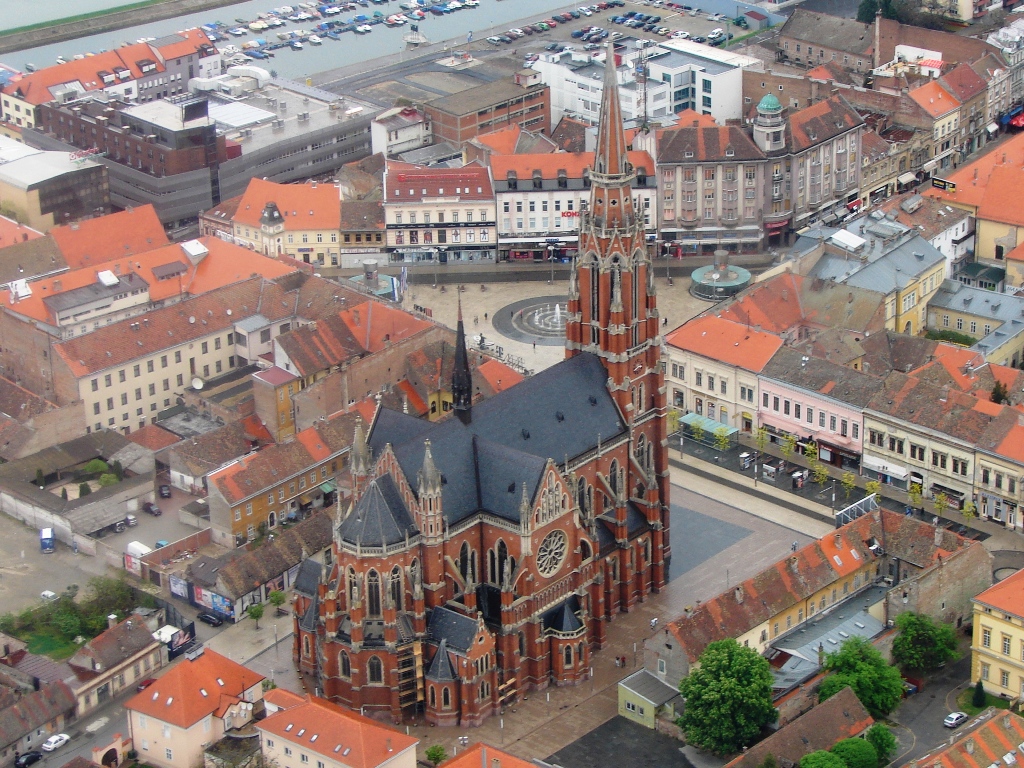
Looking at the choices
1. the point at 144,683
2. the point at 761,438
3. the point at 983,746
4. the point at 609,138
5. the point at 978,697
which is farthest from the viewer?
the point at 761,438

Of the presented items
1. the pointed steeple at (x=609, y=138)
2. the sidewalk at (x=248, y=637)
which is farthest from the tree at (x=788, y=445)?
the sidewalk at (x=248, y=637)

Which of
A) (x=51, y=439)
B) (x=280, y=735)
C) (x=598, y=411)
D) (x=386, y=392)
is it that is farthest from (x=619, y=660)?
(x=51, y=439)

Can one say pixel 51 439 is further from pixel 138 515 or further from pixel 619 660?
pixel 619 660

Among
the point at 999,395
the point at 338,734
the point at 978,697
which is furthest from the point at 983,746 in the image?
the point at 999,395

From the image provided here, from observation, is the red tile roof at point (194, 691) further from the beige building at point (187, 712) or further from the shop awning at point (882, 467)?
the shop awning at point (882, 467)

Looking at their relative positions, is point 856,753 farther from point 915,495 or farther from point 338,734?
point 915,495
